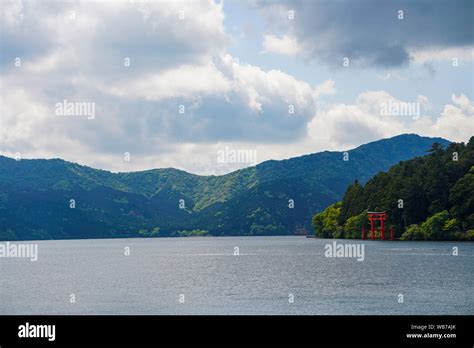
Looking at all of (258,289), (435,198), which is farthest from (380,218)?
(258,289)

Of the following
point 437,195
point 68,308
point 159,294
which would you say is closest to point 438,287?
point 159,294

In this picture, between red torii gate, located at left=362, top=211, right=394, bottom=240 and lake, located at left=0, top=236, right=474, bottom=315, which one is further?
red torii gate, located at left=362, top=211, right=394, bottom=240

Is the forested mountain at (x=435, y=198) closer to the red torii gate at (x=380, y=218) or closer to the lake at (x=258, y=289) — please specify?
the red torii gate at (x=380, y=218)

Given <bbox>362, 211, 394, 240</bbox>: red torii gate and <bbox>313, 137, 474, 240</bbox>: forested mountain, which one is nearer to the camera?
<bbox>313, 137, 474, 240</bbox>: forested mountain

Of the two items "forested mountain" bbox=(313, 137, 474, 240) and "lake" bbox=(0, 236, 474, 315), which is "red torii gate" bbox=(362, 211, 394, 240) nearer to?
"forested mountain" bbox=(313, 137, 474, 240)

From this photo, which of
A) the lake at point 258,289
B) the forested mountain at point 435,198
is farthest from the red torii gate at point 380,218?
the lake at point 258,289

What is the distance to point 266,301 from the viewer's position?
64125 mm

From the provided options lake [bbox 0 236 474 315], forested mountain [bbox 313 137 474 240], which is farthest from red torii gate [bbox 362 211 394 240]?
lake [bbox 0 236 474 315]

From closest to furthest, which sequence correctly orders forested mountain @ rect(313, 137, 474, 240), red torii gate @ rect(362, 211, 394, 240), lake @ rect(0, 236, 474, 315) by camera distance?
1. lake @ rect(0, 236, 474, 315)
2. forested mountain @ rect(313, 137, 474, 240)
3. red torii gate @ rect(362, 211, 394, 240)

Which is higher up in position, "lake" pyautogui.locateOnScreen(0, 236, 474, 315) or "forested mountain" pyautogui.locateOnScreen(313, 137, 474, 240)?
"forested mountain" pyautogui.locateOnScreen(313, 137, 474, 240)

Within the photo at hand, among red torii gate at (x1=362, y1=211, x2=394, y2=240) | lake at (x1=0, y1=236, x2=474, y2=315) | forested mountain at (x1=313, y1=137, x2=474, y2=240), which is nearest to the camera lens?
lake at (x1=0, y1=236, x2=474, y2=315)

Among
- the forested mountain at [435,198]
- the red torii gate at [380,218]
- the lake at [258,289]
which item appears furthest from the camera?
the red torii gate at [380,218]
